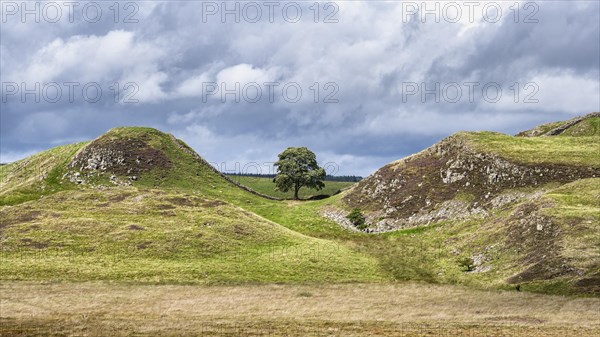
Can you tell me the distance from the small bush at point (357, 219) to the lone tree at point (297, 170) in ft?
125

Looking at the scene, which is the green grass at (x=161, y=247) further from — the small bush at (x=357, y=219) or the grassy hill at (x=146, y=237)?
the small bush at (x=357, y=219)

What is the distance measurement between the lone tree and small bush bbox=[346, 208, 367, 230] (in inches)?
1503

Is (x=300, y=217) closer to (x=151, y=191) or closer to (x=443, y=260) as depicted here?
(x=151, y=191)

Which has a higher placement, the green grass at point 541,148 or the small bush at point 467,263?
the green grass at point 541,148

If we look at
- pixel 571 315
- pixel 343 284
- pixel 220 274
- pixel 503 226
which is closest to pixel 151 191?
pixel 220 274

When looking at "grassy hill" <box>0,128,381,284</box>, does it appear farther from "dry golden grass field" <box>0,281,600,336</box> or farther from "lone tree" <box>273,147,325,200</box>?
"lone tree" <box>273,147,325,200</box>

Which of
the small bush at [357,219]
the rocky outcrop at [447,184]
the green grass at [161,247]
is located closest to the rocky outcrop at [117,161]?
the green grass at [161,247]

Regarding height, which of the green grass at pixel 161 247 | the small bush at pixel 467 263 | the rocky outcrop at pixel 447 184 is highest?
the rocky outcrop at pixel 447 184

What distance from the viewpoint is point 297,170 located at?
156500mm

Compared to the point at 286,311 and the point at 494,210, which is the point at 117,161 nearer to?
the point at 494,210

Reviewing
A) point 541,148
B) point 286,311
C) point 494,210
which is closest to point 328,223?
point 494,210

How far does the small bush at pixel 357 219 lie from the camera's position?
370 feet

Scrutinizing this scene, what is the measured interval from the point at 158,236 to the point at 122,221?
1121 cm

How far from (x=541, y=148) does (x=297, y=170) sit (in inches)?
2503
